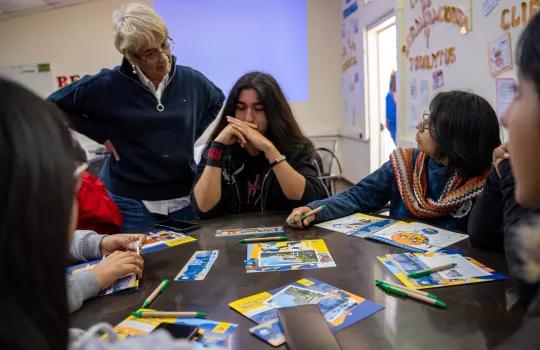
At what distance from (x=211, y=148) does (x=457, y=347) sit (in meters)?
1.28

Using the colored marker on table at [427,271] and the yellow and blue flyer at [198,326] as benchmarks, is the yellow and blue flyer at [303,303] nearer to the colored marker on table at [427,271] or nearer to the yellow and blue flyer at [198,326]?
the yellow and blue flyer at [198,326]

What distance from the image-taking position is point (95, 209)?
1.55 metres

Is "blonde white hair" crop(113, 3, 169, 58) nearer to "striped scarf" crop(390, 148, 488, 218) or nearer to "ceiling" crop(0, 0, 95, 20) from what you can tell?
"striped scarf" crop(390, 148, 488, 218)

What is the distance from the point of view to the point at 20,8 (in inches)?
182

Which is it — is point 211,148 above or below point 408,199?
above

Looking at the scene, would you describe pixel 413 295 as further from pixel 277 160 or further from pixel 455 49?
pixel 455 49

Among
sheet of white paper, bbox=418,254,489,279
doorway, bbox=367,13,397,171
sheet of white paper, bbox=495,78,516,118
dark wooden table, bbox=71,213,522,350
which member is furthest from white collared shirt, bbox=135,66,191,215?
doorway, bbox=367,13,397,171

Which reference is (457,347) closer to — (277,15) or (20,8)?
(277,15)

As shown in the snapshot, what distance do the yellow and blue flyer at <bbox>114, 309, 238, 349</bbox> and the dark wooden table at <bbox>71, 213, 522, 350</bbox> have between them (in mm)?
19

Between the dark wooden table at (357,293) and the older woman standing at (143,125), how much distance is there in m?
0.59

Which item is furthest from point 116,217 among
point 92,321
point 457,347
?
point 457,347

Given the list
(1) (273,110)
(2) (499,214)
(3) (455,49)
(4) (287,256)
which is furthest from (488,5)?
(4) (287,256)

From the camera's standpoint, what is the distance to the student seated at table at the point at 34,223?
41 centimetres

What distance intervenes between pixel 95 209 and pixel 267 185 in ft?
2.19
